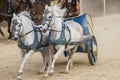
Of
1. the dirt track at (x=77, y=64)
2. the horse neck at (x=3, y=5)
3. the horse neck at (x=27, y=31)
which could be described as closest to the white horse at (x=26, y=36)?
the horse neck at (x=27, y=31)

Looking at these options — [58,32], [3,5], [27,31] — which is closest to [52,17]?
[58,32]

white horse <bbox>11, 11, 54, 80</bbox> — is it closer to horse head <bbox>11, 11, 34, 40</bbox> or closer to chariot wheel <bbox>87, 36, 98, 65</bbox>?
horse head <bbox>11, 11, 34, 40</bbox>

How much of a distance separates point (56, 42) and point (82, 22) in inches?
50.7

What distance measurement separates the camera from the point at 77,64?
10.4 meters

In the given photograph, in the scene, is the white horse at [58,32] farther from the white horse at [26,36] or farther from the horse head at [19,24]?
the horse head at [19,24]

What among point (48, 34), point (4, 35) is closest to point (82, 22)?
point (48, 34)

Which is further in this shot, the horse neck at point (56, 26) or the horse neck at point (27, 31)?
the horse neck at point (56, 26)

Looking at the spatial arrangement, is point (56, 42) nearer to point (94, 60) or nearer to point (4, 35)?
point (94, 60)

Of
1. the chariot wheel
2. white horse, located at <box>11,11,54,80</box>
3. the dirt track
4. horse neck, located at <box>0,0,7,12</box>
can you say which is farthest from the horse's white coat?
horse neck, located at <box>0,0,7,12</box>

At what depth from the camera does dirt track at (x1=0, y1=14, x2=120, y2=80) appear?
8.93 metres

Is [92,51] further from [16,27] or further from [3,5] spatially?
[3,5]

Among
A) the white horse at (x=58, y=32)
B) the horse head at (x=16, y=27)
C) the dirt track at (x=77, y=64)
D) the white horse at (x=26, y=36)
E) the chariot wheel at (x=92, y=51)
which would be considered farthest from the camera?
the chariot wheel at (x=92, y=51)

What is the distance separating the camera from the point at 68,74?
30.0 feet

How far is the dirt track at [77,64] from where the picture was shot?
29.3 ft
